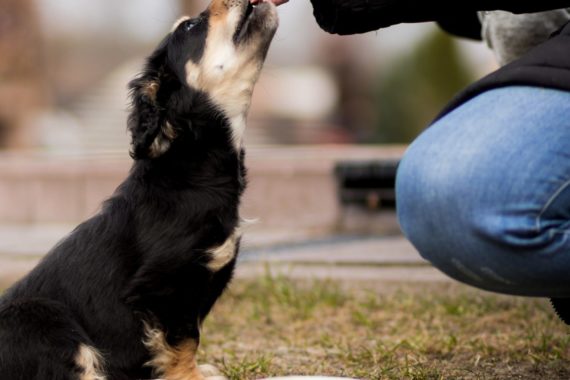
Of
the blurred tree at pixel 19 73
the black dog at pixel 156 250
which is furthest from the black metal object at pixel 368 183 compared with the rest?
the blurred tree at pixel 19 73

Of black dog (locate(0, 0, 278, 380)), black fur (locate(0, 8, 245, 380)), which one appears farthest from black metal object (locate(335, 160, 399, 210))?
black fur (locate(0, 8, 245, 380))

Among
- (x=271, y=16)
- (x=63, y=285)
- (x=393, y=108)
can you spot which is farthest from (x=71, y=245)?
(x=393, y=108)

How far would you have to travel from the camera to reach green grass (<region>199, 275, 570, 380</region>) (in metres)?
3.01

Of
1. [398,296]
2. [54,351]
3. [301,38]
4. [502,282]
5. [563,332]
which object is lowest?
[301,38]

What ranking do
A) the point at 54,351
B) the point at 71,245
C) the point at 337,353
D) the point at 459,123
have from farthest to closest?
the point at 337,353
the point at 71,245
the point at 54,351
the point at 459,123

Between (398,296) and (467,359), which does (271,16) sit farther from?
(398,296)

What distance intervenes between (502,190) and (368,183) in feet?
16.6

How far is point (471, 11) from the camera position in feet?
7.52

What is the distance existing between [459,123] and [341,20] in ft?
1.64

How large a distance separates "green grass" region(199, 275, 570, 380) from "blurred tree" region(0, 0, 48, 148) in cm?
1274

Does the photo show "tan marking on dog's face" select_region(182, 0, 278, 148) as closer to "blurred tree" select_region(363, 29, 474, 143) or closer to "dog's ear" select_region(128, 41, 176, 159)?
"dog's ear" select_region(128, 41, 176, 159)

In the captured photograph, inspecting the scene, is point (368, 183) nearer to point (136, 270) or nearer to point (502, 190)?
point (136, 270)

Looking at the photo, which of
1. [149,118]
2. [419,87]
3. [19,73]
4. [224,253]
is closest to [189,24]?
[149,118]

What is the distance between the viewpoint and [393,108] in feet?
40.5
